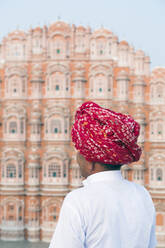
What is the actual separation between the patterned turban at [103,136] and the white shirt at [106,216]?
9 cm

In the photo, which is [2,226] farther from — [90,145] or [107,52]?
[90,145]

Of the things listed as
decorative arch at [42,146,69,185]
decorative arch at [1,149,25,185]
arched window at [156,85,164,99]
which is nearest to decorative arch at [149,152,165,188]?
arched window at [156,85,164,99]

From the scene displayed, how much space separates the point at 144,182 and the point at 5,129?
6123 mm

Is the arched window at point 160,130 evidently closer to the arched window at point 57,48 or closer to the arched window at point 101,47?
the arched window at point 101,47

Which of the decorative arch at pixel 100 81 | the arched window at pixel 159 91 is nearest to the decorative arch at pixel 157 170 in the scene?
the arched window at pixel 159 91

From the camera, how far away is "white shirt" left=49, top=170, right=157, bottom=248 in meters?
1.38

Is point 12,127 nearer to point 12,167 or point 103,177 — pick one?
point 12,167

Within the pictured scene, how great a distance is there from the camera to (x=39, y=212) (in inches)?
583

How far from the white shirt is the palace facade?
13.0 metres

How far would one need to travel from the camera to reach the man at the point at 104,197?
4.58 ft

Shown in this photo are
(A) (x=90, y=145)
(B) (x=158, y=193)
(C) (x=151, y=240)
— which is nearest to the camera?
(A) (x=90, y=145)

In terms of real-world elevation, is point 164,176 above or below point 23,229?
above

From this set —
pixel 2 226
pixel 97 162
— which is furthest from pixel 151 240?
pixel 2 226

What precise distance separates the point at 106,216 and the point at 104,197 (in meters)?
0.08
